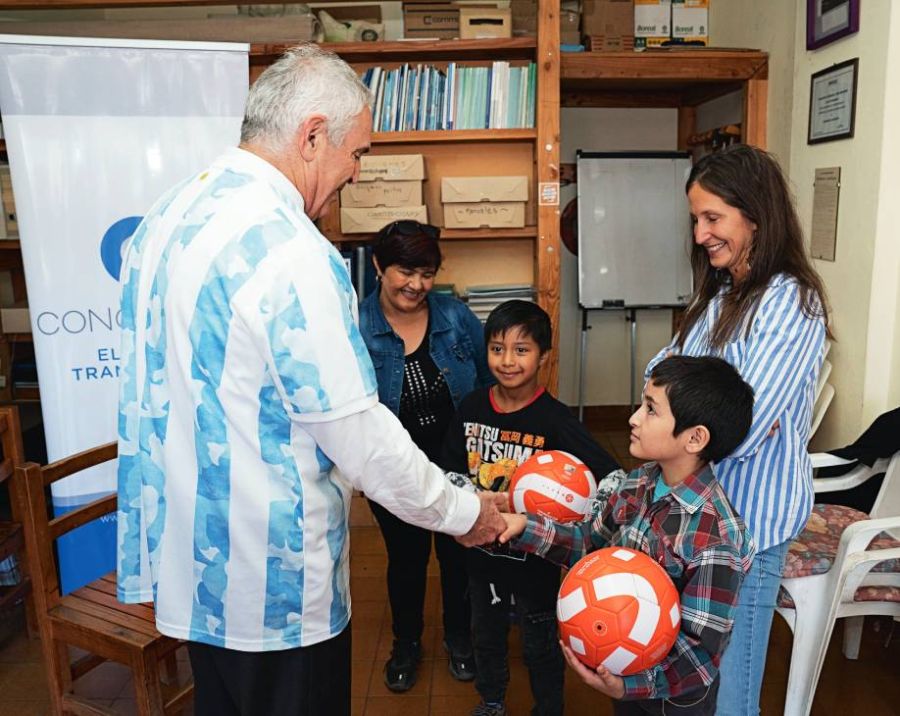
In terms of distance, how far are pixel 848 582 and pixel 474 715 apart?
1094 millimetres

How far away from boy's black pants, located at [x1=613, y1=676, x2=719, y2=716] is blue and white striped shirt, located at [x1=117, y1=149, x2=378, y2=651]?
0.63 metres

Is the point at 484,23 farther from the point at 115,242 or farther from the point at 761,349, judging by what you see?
the point at 761,349

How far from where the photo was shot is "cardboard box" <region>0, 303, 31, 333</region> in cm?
402

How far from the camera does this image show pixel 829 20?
303 cm

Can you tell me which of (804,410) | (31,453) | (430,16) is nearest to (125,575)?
(804,410)

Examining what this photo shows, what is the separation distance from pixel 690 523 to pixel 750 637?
34cm

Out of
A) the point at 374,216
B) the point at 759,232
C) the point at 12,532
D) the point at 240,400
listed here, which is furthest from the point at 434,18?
the point at 240,400

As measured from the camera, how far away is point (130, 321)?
1389 mm

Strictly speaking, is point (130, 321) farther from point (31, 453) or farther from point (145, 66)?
point (31, 453)

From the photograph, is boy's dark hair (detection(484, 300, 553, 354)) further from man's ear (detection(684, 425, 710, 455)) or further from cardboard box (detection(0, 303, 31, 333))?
cardboard box (detection(0, 303, 31, 333))

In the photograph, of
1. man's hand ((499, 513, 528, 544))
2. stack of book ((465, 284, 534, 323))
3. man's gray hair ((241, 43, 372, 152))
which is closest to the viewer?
man's gray hair ((241, 43, 372, 152))

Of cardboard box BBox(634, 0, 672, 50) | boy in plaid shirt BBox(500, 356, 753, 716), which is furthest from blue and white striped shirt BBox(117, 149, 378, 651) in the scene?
cardboard box BBox(634, 0, 672, 50)

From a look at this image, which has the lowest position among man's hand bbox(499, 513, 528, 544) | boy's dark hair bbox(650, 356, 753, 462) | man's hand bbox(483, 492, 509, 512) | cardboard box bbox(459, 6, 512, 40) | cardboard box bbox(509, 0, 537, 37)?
man's hand bbox(483, 492, 509, 512)

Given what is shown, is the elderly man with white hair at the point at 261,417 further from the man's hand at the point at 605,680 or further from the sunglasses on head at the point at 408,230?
the sunglasses on head at the point at 408,230
